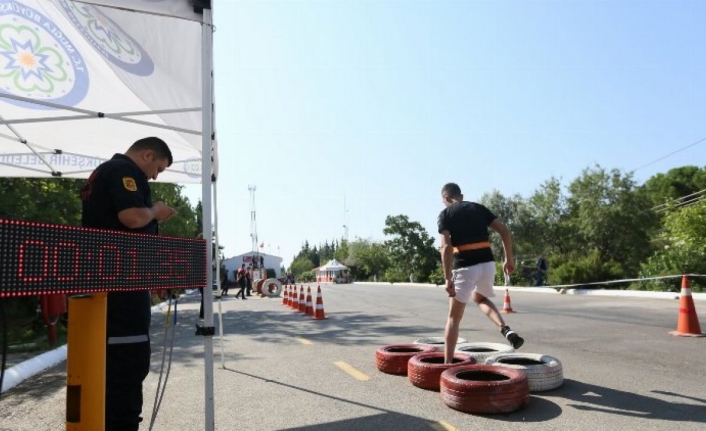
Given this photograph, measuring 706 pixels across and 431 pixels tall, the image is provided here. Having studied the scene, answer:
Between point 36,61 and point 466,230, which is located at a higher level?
point 36,61

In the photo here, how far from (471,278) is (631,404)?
66.7 inches

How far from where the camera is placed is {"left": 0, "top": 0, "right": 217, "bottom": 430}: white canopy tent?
4.09 metres

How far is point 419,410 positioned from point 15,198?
34.8ft

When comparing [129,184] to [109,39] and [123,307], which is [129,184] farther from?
[109,39]

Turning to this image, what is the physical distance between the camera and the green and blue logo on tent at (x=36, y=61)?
207 inches

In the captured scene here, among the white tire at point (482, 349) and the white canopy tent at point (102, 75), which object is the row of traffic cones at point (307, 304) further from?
the white canopy tent at point (102, 75)

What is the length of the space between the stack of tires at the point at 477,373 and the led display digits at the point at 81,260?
94.3 inches

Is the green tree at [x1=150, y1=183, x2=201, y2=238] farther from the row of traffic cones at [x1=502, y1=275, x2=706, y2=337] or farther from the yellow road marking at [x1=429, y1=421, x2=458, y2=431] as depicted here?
the yellow road marking at [x1=429, y1=421, x2=458, y2=431]

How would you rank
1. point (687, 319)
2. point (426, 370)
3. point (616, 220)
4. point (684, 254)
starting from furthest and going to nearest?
1. point (616, 220)
2. point (684, 254)
3. point (687, 319)
4. point (426, 370)

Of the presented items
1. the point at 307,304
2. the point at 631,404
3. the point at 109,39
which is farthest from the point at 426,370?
the point at 307,304

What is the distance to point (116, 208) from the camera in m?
2.91

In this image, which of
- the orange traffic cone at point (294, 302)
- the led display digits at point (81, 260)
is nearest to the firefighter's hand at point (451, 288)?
the led display digits at point (81, 260)

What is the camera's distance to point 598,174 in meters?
34.9

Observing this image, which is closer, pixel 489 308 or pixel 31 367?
pixel 489 308
